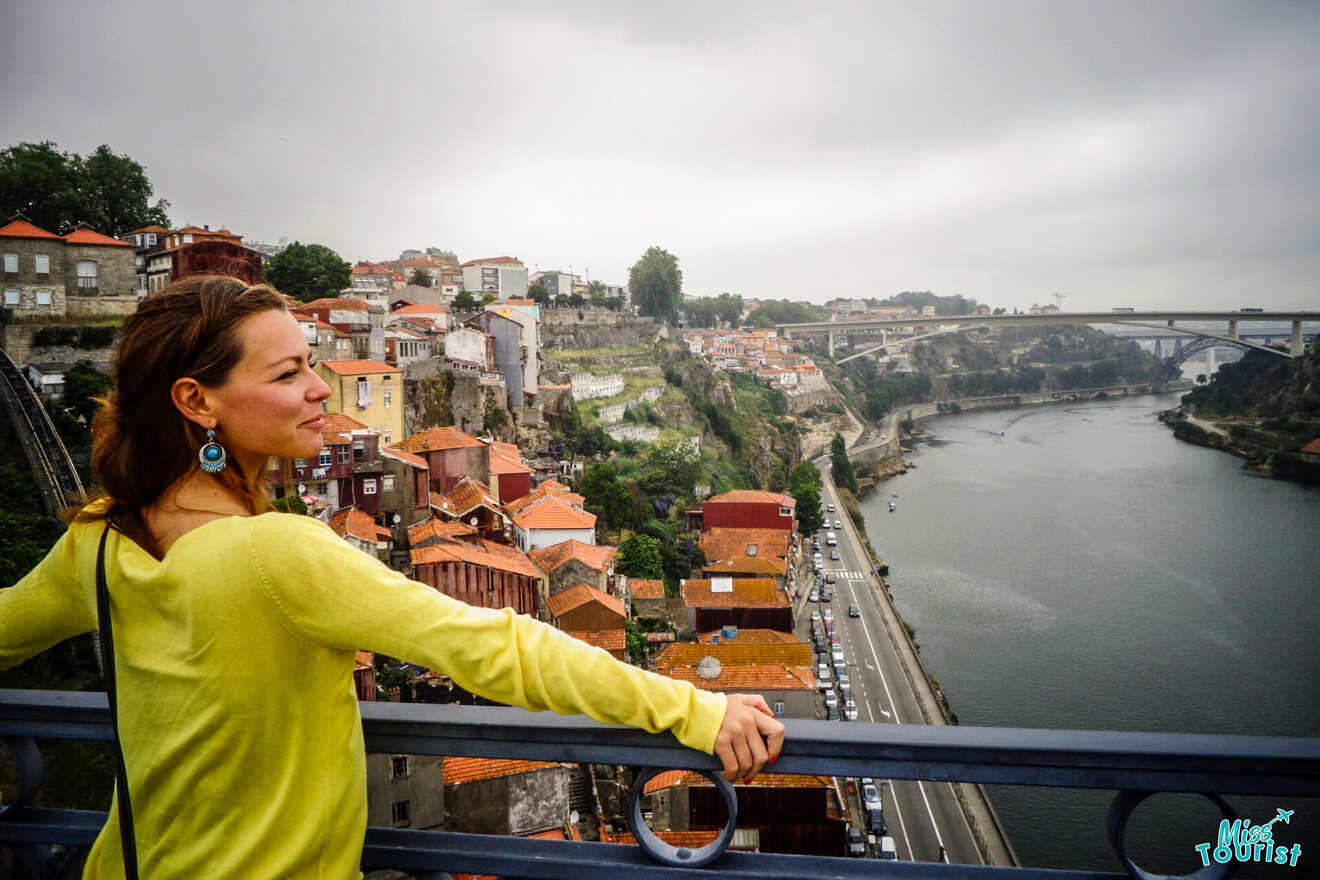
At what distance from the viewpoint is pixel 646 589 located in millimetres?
7578

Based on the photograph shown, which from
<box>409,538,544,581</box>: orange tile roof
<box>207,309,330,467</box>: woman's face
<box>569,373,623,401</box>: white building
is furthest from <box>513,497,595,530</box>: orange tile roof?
<box>569,373,623,401</box>: white building

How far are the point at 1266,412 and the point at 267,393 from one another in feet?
48.5

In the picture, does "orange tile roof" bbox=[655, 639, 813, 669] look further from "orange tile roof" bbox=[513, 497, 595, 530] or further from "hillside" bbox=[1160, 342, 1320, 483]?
"hillside" bbox=[1160, 342, 1320, 483]

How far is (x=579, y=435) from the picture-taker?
12734 mm

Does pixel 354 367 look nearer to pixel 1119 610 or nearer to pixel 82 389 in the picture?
pixel 82 389

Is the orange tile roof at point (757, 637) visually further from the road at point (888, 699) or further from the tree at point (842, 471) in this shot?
the tree at point (842, 471)

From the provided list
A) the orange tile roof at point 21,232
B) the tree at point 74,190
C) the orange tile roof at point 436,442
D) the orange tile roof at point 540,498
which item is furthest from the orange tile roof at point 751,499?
Result: the orange tile roof at point 21,232

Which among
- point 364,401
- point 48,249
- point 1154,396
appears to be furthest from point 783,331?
point 48,249

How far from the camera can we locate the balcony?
1.49 ft

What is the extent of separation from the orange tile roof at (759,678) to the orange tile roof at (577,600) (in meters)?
0.83

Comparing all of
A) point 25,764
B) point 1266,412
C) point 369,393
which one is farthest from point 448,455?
point 1266,412

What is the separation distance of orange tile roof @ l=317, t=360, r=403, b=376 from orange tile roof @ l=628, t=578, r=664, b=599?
3.19m

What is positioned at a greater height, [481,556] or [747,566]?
[481,556]

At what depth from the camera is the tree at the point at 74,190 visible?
5.86 metres
